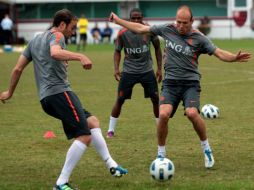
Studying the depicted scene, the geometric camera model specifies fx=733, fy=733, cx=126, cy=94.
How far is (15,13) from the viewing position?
64.6 meters

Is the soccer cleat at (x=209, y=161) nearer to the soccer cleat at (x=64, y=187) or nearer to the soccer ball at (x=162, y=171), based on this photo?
the soccer ball at (x=162, y=171)

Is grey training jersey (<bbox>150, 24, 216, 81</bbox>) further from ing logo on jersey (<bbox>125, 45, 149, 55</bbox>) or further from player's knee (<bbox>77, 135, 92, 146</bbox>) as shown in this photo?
ing logo on jersey (<bbox>125, 45, 149, 55</bbox>)

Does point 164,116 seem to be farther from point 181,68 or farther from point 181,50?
point 181,50

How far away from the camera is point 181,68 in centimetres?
993

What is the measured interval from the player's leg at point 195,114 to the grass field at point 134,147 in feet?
0.60

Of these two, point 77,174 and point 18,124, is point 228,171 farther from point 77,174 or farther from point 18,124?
point 18,124

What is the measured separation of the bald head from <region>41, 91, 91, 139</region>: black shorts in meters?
1.97

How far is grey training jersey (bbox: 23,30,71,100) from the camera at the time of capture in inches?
334

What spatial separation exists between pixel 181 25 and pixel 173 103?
3.47 ft

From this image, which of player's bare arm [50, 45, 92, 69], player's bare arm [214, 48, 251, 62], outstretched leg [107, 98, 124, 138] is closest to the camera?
player's bare arm [50, 45, 92, 69]

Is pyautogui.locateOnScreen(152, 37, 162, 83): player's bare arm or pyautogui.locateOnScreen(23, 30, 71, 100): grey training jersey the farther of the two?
pyautogui.locateOnScreen(152, 37, 162, 83): player's bare arm

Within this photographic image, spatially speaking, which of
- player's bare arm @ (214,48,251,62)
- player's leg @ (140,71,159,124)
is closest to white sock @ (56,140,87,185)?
player's bare arm @ (214,48,251,62)

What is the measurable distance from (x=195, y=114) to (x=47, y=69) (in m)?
2.17

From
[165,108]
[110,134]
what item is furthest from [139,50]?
[165,108]
